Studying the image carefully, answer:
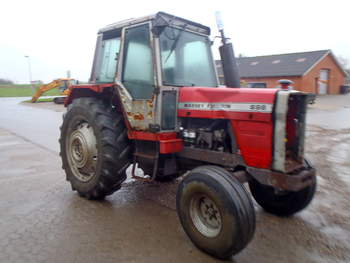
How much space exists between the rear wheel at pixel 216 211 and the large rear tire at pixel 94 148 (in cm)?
116

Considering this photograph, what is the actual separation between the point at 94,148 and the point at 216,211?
2.08 metres

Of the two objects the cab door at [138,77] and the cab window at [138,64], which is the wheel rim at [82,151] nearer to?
the cab door at [138,77]

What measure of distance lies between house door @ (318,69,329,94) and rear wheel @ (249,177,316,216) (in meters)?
26.4

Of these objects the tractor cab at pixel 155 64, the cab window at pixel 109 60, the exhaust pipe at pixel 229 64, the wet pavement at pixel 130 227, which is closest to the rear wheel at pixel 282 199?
the wet pavement at pixel 130 227

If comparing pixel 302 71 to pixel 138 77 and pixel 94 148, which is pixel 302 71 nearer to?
pixel 138 77

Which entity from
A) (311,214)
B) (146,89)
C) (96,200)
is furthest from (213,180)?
(96,200)

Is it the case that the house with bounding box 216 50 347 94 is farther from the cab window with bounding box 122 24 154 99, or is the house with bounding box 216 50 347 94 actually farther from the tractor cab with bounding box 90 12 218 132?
the cab window with bounding box 122 24 154 99

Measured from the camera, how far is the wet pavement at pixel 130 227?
305 centimetres

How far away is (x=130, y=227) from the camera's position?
3.62 meters

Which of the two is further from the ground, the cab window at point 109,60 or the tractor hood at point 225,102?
the cab window at point 109,60

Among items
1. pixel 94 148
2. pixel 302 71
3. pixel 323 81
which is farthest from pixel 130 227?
pixel 323 81

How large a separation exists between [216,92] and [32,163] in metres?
4.92

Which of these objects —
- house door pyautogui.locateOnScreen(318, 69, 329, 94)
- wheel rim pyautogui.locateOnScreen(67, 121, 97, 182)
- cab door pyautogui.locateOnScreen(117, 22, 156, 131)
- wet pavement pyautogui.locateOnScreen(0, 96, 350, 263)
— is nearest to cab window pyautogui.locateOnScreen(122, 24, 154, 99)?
cab door pyautogui.locateOnScreen(117, 22, 156, 131)

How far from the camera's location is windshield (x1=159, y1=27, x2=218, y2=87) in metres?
3.78
